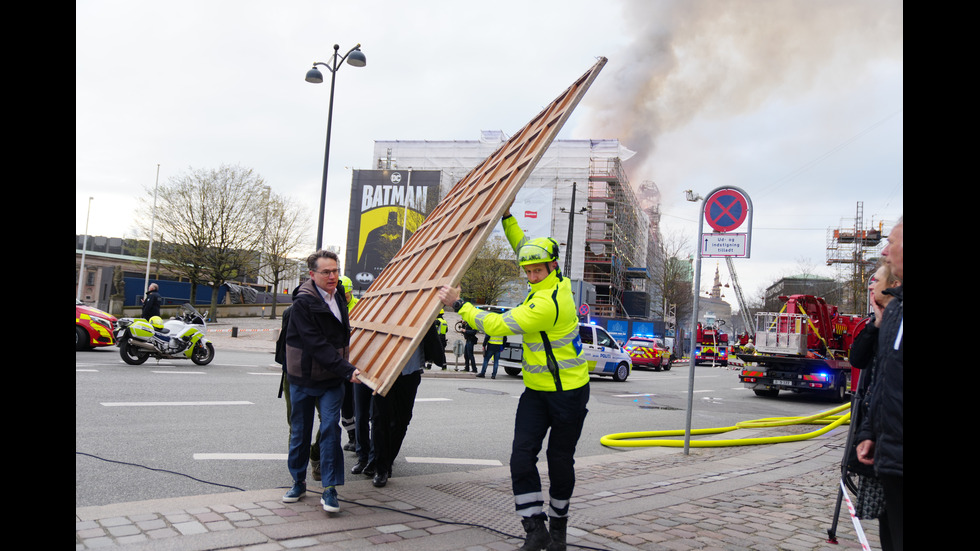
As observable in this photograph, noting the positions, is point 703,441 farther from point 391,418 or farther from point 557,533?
point 557,533

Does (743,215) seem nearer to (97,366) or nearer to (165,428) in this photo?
(165,428)

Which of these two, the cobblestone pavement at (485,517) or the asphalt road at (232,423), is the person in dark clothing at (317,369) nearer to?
the cobblestone pavement at (485,517)

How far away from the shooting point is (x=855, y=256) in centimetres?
5666

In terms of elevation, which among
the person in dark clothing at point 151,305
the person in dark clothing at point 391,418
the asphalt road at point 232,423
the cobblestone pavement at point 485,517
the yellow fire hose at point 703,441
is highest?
the person in dark clothing at point 151,305

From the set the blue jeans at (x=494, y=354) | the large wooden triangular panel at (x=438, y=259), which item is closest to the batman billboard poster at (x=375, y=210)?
the blue jeans at (x=494, y=354)

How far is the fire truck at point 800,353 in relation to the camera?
1661 cm

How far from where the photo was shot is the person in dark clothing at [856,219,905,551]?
2.53 meters

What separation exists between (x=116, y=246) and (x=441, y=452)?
7816 cm

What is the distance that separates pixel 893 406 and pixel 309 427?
12.5 ft

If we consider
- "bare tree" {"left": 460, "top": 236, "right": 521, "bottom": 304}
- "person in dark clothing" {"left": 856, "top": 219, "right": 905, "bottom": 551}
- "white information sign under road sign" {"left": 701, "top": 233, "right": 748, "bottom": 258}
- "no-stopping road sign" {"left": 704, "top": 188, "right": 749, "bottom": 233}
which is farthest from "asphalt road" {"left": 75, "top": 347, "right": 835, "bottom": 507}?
"bare tree" {"left": 460, "top": 236, "right": 521, "bottom": 304}

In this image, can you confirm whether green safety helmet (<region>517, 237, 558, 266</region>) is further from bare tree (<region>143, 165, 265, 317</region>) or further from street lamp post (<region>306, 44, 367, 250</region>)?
bare tree (<region>143, 165, 265, 317</region>)

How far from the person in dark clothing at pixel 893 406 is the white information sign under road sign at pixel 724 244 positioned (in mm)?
5047
